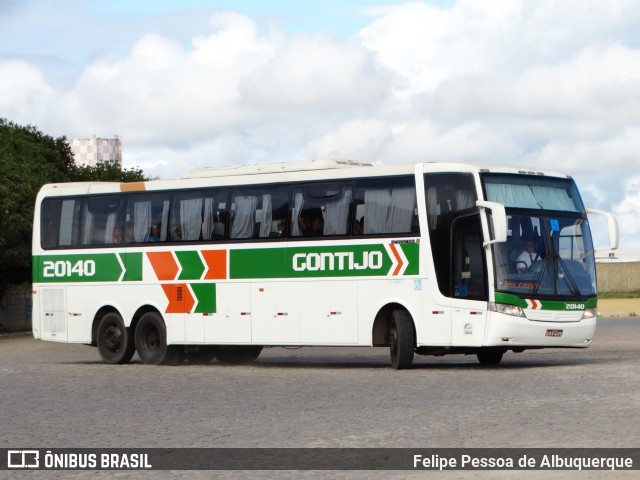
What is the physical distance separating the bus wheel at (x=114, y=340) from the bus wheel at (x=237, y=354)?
180cm

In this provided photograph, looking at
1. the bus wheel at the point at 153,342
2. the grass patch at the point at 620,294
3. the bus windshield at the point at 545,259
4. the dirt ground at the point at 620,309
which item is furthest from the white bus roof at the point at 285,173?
the grass patch at the point at 620,294

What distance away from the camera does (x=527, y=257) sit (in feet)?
75.0

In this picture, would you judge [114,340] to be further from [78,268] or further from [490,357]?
[490,357]

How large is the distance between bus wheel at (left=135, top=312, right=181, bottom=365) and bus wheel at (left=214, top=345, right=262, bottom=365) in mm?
1139

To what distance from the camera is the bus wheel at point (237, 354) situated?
27834 mm

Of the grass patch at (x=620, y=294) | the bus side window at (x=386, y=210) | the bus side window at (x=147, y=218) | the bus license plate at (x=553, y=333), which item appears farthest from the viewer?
the grass patch at (x=620, y=294)

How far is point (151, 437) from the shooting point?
13328 millimetres

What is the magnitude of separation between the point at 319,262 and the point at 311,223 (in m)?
0.69

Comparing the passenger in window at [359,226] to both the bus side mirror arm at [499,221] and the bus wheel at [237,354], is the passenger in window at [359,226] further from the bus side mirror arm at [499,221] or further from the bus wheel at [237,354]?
the bus wheel at [237,354]

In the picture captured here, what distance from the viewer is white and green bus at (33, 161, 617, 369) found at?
74.6 feet

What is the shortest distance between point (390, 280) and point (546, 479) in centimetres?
1345

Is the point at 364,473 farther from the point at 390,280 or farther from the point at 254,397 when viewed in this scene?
the point at 390,280

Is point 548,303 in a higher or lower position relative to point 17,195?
lower

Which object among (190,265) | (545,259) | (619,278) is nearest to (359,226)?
(545,259)
